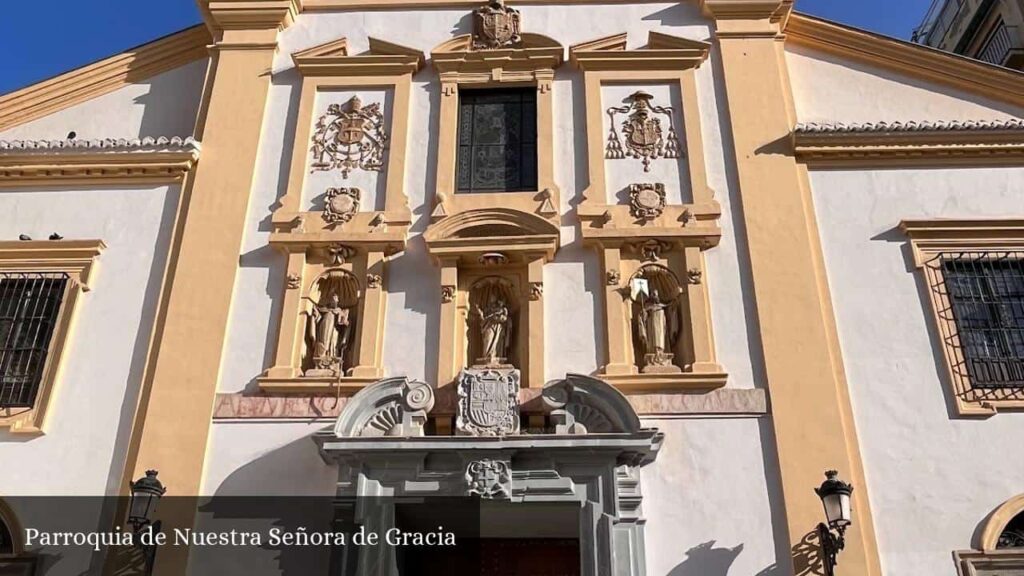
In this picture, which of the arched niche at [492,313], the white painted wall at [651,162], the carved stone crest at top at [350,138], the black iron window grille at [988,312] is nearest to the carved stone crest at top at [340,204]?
the carved stone crest at top at [350,138]

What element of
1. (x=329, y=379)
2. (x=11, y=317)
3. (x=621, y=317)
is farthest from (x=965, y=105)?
(x=11, y=317)

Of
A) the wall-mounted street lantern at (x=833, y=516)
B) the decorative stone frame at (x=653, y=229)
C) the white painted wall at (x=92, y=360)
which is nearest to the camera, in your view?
the wall-mounted street lantern at (x=833, y=516)

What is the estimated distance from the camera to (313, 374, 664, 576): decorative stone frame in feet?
29.1

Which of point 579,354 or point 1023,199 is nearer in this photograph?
point 579,354

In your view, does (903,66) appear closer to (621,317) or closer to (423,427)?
(621,317)

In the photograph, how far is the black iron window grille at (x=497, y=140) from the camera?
11430mm

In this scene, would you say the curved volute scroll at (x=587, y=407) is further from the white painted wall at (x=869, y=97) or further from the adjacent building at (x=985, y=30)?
the adjacent building at (x=985, y=30)

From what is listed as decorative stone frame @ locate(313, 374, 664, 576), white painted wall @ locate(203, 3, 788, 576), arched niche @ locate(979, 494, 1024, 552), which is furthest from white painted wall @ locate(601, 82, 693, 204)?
arched niche @ locate(979, 494, 1024, 552)

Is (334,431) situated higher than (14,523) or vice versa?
(334,431)

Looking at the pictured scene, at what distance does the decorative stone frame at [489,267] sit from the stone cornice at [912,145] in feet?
11.2

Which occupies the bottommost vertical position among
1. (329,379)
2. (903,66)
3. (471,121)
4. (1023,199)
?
(329,379)

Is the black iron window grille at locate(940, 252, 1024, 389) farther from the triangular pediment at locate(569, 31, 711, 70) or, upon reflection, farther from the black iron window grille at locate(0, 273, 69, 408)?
the black iron window grille at locate(0, 273, 69, 408)

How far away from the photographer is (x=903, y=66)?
12242 mm

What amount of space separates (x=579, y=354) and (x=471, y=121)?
141 inches
